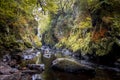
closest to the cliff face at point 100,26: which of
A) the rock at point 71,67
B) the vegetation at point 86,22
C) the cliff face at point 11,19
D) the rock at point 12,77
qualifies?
the vegetation at point 86,22

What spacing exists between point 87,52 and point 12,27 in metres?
9.11

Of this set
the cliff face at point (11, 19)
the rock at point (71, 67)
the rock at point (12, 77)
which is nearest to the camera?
the rock at point (12, 77)

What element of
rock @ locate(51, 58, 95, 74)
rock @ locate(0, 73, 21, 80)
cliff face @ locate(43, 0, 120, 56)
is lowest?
rock @ locate(51, 58, 95, 74)

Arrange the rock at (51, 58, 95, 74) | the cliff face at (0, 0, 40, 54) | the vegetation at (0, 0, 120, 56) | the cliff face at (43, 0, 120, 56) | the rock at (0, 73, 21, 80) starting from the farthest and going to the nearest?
the cliff face at (43, 0, 120, 56) < the rock at (51, 58, 95, 74) < the vegetation at (0, 0, 120, 56) < the cliff face at (0, 0, 40, 54) < the rock at (0, 73, 21, 80)

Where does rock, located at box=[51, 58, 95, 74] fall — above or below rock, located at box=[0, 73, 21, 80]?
below

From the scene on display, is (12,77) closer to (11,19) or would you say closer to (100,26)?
(11,19)

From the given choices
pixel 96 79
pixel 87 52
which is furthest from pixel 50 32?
pixel 96 79

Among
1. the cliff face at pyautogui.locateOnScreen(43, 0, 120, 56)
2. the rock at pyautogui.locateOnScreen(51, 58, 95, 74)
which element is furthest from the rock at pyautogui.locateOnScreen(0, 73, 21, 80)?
the cliff face at pyautogui.locateOnScreen(43, 0, 120, 56)

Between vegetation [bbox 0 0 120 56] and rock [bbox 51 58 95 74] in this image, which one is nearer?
vegetation [bbox 0 0 120 56]

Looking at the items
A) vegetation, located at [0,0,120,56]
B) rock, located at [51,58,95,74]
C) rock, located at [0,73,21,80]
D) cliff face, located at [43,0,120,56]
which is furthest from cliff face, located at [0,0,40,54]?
cliff face, located at [43,0,120,56]

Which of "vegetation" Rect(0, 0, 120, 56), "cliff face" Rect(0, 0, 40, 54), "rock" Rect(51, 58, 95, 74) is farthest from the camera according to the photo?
"rock" Rect(51, 58, 95, 74)

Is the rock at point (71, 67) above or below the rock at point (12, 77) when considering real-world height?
below

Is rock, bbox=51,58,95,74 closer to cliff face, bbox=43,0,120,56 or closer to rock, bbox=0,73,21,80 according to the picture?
rock, bbox=0,73,21,80

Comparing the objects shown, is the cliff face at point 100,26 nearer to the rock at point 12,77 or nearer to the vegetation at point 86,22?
the vegetation at point 86,22
